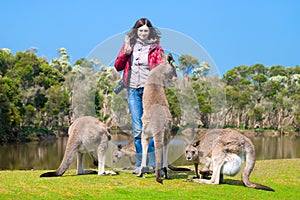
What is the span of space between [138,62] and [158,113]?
1395mm

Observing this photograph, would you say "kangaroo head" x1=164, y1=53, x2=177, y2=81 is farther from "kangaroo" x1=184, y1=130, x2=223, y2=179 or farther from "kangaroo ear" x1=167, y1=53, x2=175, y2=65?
"kangaroo" x1=184, y1=130, x2=223, y2=179

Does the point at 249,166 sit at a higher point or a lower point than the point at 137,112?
lower

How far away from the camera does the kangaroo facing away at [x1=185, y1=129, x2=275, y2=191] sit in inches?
358

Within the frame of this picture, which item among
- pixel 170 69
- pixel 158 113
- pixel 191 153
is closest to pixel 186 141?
pixel 191 153

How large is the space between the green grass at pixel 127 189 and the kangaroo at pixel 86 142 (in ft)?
0.96

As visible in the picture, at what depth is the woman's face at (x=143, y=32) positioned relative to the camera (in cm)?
995

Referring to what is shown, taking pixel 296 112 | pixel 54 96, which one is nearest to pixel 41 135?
pixel 54 96

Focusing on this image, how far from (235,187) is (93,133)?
3.07m

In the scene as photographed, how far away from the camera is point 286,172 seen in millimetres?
11883

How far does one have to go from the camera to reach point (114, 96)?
10570mm

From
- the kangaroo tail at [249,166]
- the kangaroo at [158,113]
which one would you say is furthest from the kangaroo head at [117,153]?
the kangaroo tail at [249,166]

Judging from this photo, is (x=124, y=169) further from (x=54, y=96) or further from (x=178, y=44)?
(x=54, y=96)

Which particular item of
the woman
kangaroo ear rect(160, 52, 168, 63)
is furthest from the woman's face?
kangaroo ear rect(160, 52, 168, 63)

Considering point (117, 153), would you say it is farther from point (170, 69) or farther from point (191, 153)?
point (170, 69)
